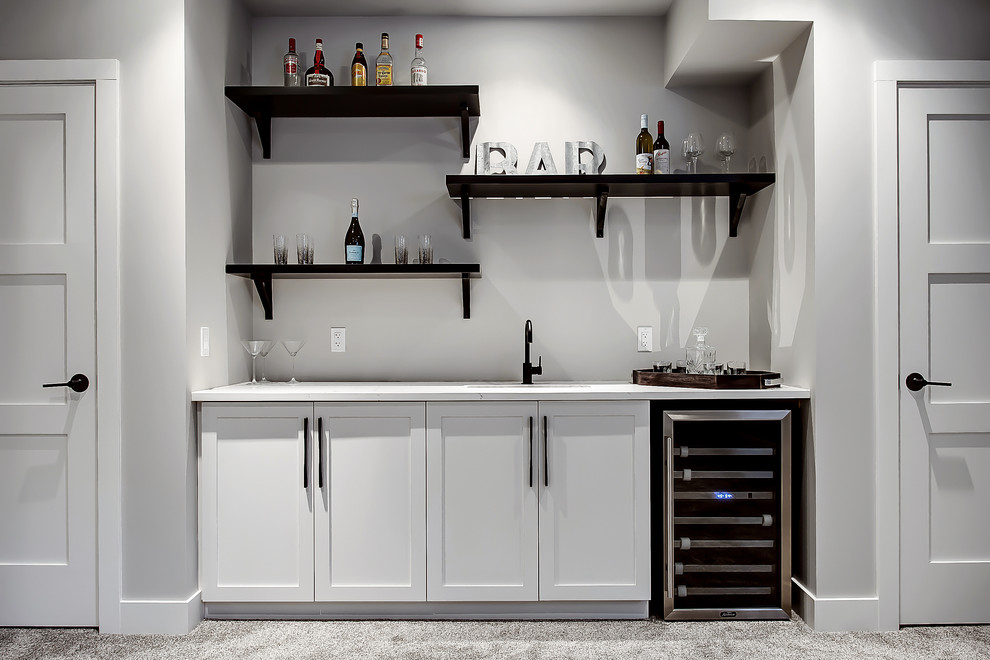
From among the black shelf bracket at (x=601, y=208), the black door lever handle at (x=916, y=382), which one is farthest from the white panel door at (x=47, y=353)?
the black door lever handle at (x=916, y=382)

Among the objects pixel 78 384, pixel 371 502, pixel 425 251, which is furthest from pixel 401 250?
pixel 78 384

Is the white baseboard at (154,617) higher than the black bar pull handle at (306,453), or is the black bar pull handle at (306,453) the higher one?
the black bar pull handle at (306,453)

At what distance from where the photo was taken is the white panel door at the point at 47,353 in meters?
2.35

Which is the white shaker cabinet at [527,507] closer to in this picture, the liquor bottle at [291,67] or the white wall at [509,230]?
the white wall at [509,230]

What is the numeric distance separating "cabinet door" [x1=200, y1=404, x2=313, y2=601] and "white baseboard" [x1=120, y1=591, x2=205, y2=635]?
0.36 feet

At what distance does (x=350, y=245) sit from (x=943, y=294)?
236cm

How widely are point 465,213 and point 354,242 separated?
52 centimetres

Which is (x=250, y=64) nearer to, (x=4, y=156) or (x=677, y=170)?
(x=4, y=156)

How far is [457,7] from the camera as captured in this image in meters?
2.93

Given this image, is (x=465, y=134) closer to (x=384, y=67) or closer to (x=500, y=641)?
(x=384, y=67)

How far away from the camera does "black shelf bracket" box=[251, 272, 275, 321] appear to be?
288cm

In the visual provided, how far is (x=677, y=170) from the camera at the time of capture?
295 centimetres

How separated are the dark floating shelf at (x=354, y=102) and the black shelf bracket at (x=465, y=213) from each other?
0.27m

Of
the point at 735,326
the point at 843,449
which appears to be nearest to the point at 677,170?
the point at 735,326
